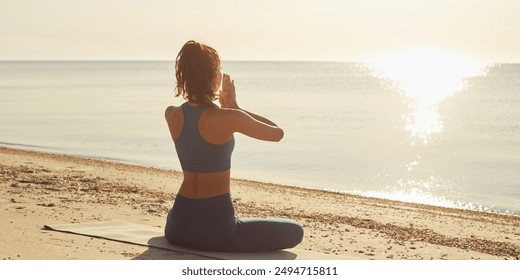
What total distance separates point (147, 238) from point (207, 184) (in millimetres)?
1320

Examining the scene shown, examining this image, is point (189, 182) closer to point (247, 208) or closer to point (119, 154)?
A: point (247, 208)

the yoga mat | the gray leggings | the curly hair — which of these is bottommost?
the yoga mat

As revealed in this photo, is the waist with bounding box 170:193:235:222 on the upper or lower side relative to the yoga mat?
upper

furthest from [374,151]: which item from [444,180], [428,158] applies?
[444,180]

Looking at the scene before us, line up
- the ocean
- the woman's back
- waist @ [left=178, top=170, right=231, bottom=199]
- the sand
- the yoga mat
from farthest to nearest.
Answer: the ocean
the sand
the yoga mat
waist @ [left=178, top=170, right=231, bottom=199]
the woman's back

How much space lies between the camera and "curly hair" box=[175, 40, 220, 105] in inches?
226

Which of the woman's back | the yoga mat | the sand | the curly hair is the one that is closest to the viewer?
the curly hair

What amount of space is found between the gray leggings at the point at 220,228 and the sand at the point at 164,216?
0.19 m

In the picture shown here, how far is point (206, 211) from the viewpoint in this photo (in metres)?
6.18

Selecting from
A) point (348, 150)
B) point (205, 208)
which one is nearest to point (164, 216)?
point (205, 208)

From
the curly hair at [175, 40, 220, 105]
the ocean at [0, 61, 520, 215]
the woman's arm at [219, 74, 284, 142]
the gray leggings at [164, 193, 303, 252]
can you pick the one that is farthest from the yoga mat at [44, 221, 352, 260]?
the ocean at [0, 61, 520, 215]

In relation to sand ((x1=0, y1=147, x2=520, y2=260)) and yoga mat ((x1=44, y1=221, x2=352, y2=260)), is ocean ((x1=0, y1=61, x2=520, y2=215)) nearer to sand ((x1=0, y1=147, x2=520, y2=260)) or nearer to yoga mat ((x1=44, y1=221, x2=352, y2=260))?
sand ((x1=0, y1=147, x2=520, y2=260))
